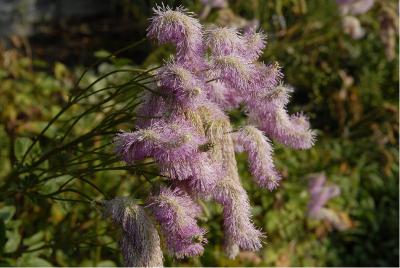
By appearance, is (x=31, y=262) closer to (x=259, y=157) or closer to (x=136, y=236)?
(x=136, y=236)

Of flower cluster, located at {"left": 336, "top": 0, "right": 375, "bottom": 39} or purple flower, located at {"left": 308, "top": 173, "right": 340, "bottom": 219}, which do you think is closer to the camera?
purple flower, located at {"left": 308, "top": 173, "right": 340, "bottom": 219}

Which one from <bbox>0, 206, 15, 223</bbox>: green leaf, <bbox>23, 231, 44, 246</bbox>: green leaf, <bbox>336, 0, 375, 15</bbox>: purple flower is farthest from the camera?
<bbox>336, 0, 375, 15</bbox>: purple flower

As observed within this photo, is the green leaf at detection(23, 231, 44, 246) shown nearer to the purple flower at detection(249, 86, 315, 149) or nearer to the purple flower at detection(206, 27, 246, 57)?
the purple flower at detection(249, 86, 315, 149)

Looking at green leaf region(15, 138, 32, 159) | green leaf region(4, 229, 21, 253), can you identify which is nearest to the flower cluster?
green leaf region(15, 138, 32, 159)

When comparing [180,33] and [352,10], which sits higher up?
[352,10]

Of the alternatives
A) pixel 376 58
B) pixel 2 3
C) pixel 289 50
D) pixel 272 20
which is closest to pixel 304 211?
pixel 289 50

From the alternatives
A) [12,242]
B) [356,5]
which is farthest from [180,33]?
[356,5]
